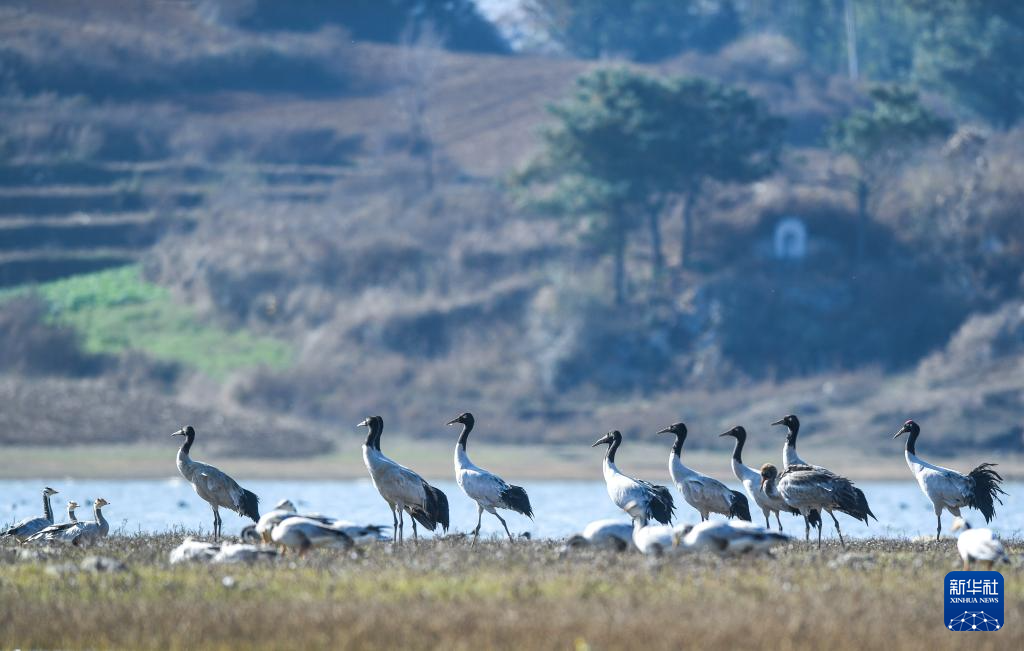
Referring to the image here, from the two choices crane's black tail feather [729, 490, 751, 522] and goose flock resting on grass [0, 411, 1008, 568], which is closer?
goose flock resting on grass [0, 411, 1008, 568]

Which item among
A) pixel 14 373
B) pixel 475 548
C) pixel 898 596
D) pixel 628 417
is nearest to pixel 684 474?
pixel 475 548

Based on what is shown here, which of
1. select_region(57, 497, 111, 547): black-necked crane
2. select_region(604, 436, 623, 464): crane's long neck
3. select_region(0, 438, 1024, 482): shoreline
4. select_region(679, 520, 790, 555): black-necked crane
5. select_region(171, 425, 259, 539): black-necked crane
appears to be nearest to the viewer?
select_region(679, 520, 790, 555): black-necked crane

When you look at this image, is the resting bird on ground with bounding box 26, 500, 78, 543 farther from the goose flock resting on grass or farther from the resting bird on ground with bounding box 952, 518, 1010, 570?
the resting bird on ground with bounding box 952, 518, 1010, 570

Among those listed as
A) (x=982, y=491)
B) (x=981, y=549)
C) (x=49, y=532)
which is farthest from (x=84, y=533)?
(x=982, y=491)

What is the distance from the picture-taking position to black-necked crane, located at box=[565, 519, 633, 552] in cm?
2223

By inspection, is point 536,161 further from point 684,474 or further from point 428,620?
point 428,620

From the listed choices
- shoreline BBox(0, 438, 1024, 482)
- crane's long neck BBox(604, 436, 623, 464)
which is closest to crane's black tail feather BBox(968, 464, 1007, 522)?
crane's long neck BBox(604, 436, 623, 464)

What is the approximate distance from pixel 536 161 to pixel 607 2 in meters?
42.8

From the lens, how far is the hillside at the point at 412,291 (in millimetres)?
70938

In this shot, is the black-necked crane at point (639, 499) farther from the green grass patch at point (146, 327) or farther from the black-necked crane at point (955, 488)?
the green grass patch at point (146, 327)

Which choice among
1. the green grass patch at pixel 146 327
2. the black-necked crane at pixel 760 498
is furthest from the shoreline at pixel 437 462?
the black-necked crane at pixel 760 498

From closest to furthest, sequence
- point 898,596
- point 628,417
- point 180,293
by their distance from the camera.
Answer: point 898,596 < point 628,417 < point 180,293

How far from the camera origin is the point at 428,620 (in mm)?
16328

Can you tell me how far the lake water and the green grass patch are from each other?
21.1 metres
